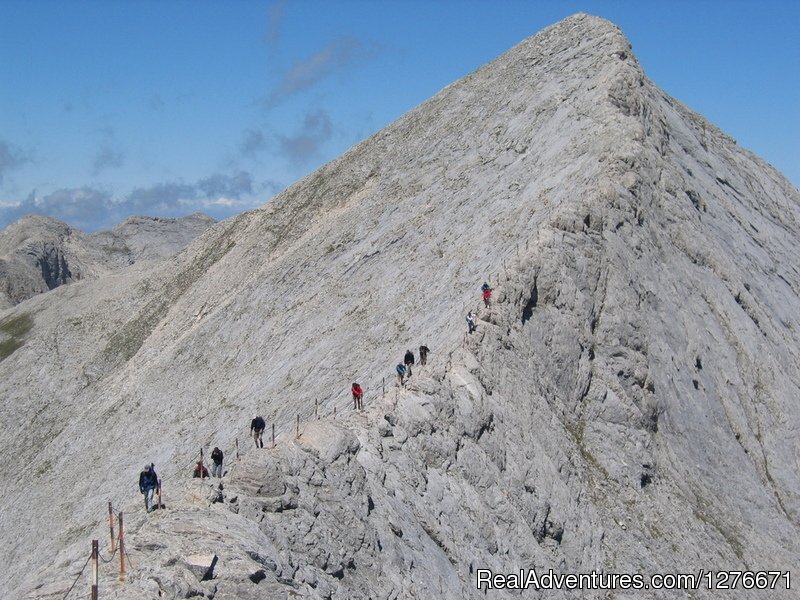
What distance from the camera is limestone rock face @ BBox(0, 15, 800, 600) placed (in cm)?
2275

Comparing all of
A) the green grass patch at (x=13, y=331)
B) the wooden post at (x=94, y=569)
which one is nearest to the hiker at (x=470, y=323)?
the wooden post at (x=94, y=569)

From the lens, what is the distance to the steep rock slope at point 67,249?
129375 millimetres

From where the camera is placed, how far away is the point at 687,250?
45.8m

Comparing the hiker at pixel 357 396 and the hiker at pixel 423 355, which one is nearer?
the hiker at pixel 357 396

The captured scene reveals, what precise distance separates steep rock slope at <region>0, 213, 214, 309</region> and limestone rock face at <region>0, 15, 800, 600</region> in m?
47.0

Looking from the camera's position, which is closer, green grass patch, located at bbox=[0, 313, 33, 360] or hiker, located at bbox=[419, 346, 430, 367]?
hiker, located at bbox=[419, 346, 430, 367]

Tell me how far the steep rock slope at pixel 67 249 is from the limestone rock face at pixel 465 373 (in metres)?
47.0

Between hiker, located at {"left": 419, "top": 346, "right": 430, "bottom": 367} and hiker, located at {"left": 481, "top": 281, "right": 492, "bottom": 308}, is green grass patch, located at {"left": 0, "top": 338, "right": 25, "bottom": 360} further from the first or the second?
hiker, located at {"left": 419, "top": 346, "right": 430, "bottom": 367}

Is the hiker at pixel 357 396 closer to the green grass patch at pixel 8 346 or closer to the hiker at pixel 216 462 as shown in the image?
the hiker at pixel 216 462

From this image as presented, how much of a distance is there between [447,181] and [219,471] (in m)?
36.7

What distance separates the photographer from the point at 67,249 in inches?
6122

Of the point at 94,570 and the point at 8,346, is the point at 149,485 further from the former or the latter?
the point at 8,346

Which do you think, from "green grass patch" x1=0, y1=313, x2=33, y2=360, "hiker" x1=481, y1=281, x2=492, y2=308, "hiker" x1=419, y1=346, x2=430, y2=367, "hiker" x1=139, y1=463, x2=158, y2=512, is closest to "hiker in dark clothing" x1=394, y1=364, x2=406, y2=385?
"hiker" x1=419, y1=346, x2=430, y2=367

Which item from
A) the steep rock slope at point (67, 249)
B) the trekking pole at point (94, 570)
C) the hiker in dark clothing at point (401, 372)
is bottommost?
the trekking pole at point (94, 570)
